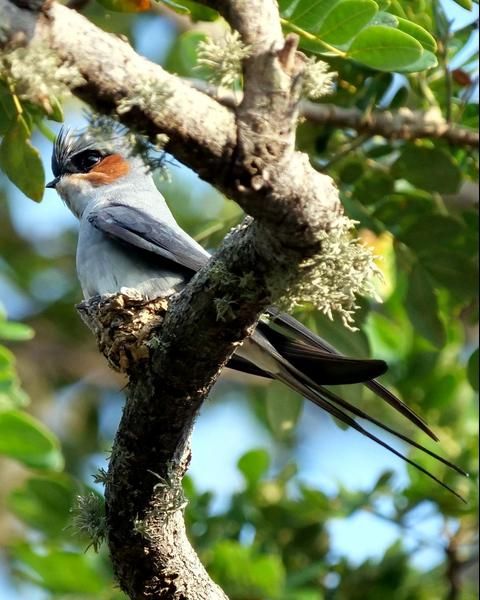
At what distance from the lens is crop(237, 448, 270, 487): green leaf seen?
4.98 metres

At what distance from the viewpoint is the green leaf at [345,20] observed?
10.2 feet

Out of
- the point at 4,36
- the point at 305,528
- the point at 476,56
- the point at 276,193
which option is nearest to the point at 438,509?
the point at 305,528

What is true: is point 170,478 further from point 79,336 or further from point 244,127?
point 79,336

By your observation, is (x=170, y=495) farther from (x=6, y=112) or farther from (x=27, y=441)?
(x=6, y=112)

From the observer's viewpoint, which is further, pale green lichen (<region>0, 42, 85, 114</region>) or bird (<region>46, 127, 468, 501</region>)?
bird (<region>46, 127, 468, 501</region>)

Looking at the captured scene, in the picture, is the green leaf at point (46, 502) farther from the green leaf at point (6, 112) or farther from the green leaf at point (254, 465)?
the green leaf at point (6, 112)

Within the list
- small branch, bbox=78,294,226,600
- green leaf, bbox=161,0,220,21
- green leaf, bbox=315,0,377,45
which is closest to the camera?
small branch, bbox=78,294,226,600

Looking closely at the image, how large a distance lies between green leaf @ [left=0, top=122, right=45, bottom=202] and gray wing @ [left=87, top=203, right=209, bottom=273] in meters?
0.55

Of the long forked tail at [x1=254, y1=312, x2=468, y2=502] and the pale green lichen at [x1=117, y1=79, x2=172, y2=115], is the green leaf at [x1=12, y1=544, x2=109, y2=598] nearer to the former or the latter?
the long forked tail at [x1=254, y1=312, x2=468, y2=502]

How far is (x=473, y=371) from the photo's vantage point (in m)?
4.67

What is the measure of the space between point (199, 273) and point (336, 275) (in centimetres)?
33

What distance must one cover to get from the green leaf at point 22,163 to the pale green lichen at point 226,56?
122cm

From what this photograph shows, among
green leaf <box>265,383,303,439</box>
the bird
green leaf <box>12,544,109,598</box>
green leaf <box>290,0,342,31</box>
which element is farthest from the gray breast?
green leaf <box>12,544,109,598</box>

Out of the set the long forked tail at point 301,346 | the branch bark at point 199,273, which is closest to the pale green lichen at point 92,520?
the branch bark at point 199,273
